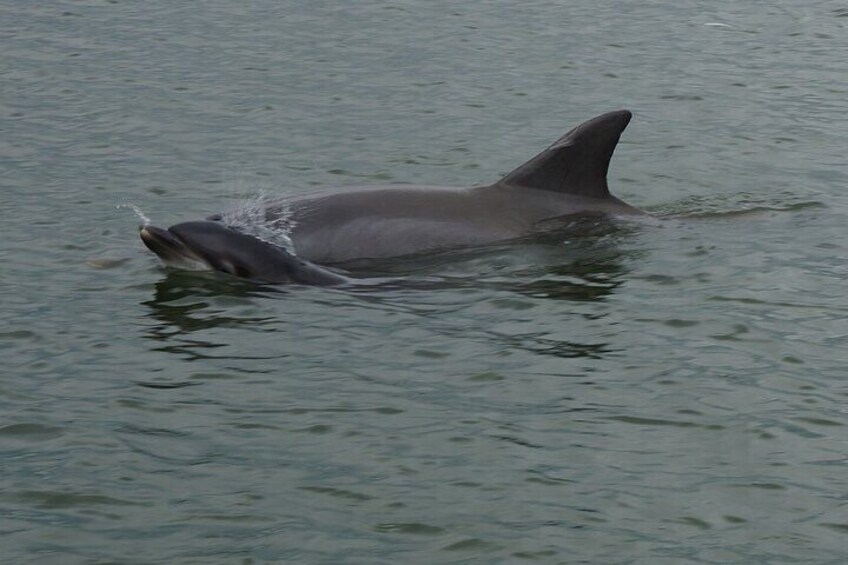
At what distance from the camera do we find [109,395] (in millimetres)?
10188

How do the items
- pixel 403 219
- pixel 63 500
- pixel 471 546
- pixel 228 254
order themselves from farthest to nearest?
pixel 403 219 → pixel 228 254 → pixel 63 500 → pixel 471 546

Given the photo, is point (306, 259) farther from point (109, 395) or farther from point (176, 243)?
point (109, 395)

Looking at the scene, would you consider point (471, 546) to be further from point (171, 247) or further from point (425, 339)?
point (171, 247)

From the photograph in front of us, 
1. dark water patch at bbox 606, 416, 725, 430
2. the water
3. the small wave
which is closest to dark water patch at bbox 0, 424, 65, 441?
the water

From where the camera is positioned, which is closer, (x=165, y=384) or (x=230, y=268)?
(x=165, y=384)

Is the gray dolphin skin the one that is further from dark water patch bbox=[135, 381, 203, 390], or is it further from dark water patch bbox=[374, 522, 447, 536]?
dark water patch bbox=[374, 522, 447, 536]

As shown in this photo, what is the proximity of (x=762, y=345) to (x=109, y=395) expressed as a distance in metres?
4.50

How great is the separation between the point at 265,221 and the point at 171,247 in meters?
0.87

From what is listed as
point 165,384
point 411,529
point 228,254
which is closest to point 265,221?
point 228,254

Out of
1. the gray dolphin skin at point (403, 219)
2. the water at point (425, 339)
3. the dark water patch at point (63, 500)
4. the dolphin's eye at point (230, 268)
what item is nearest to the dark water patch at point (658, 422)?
the water at point (425, 339)

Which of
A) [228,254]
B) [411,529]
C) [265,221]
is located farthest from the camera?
[265,221]

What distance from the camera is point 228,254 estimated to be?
12.4 m

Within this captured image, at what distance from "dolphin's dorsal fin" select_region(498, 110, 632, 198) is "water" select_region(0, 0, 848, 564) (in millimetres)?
409

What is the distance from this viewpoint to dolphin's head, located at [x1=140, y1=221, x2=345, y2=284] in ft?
40.5
